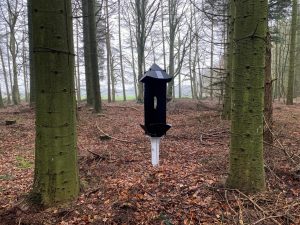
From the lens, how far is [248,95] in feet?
10.7

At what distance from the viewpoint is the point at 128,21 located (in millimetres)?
27125

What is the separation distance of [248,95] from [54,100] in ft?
7.63

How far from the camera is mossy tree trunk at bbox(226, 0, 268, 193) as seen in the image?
3182mm

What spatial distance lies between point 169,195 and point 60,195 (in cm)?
139

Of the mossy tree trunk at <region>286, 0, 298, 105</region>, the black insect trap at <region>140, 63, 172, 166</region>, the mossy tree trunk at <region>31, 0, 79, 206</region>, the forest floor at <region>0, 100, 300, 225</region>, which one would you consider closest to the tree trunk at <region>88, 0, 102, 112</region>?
the forest floor at <region>0, 100, 300, 225</region>

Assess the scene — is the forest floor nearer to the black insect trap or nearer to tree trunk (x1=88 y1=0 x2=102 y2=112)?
the black insect trap

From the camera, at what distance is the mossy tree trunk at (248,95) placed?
10.4 ft

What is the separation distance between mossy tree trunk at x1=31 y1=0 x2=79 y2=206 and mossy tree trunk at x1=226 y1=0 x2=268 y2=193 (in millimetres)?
2045

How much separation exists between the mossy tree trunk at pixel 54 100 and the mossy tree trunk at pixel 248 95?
2.05m

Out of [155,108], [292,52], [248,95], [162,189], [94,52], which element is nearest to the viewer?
[248,95]

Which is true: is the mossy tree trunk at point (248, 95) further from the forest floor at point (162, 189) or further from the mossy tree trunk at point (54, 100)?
the mossy tree trunk at point (54, 100)

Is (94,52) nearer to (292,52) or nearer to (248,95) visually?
(248,95)

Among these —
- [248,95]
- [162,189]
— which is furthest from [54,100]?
[248,95]

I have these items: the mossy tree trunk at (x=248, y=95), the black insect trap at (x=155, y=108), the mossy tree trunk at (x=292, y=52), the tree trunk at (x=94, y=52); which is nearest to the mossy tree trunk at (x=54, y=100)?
the black insect trap at (x=155, y=108)
